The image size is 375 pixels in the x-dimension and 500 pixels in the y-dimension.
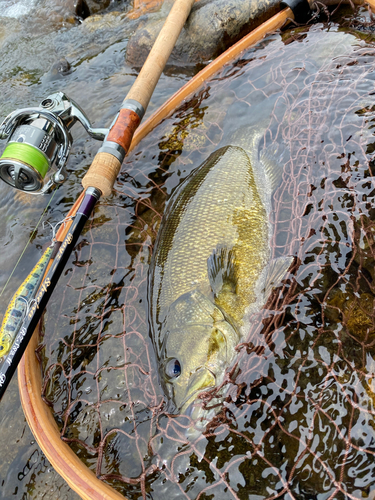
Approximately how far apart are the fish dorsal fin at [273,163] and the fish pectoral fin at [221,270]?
0.83 m

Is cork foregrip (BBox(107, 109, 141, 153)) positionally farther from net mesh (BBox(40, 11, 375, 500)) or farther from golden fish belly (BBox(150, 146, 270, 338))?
golden fish belly (BBox(150, 146, 270, 338))

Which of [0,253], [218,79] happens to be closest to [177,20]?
[218,79]

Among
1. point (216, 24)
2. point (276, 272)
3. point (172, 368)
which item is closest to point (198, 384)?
point (172, 368)

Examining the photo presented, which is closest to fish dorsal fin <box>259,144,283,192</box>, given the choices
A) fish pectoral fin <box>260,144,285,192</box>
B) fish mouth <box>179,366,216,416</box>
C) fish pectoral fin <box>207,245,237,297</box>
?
fish pectoral fin <box>260,144,285,192</box>

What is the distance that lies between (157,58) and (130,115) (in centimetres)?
87

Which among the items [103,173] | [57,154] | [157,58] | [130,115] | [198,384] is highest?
[157,58]

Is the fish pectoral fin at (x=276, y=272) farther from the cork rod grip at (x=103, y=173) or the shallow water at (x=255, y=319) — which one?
the cork rod grip at (x=103, y=173)

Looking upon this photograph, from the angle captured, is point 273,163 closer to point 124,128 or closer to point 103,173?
point 124,128

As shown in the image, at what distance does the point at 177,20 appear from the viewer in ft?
13.2

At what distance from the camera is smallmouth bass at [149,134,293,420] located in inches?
94.6

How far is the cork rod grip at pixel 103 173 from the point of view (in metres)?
2.87

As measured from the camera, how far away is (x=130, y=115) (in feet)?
10.5

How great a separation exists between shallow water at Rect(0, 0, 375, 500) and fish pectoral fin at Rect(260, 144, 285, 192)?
0.21 ft

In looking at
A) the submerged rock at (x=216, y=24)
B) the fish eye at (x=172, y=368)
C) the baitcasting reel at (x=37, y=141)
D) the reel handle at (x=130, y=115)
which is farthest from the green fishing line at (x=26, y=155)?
the submerged rock at (x=216, y=24)
